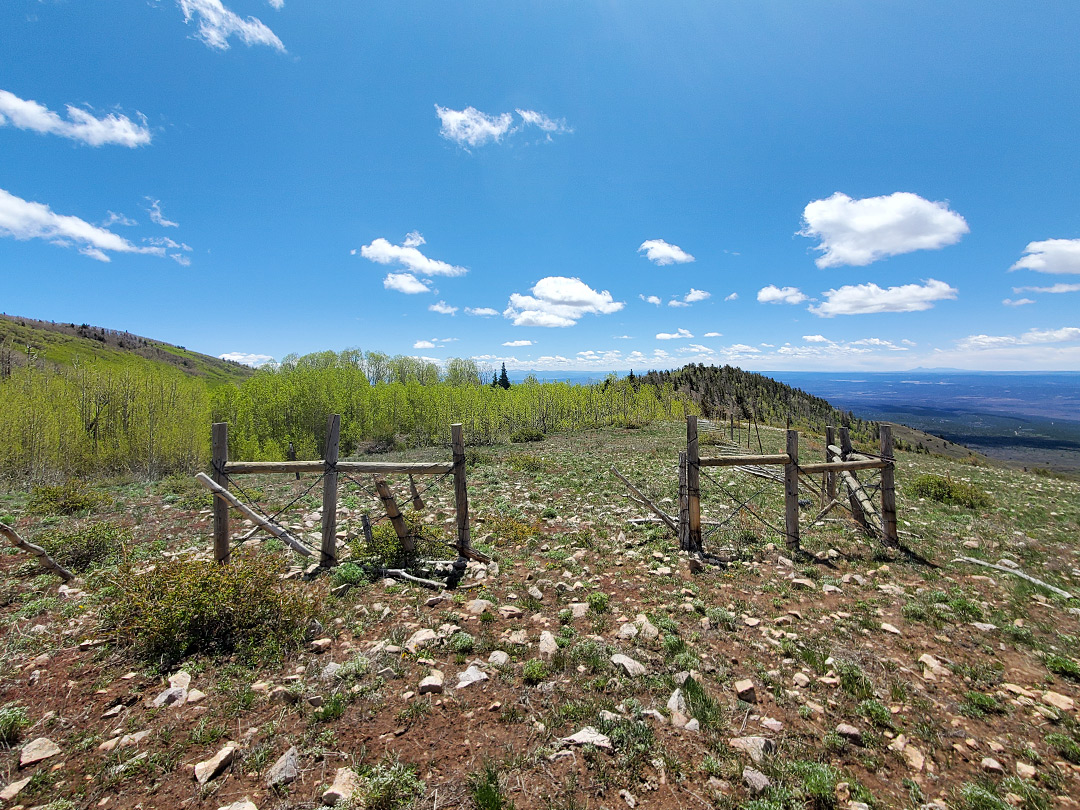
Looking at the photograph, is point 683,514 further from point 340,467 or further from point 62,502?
point 62,502

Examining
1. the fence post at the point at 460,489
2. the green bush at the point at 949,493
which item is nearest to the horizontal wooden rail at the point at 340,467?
the fence post at the point at 460,489

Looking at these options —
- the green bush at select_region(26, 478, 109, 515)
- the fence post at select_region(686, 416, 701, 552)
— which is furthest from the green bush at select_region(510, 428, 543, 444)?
the fence post at select_region(686, 416, 701, 552)

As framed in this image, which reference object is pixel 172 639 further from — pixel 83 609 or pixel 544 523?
pixel 544 523

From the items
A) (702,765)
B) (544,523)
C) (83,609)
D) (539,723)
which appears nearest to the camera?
(702,765)

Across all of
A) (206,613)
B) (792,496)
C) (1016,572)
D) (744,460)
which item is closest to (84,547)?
(206,613)

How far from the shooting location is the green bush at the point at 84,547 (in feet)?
28.5

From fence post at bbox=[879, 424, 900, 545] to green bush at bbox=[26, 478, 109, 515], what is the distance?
24.3m

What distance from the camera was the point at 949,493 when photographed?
1614cm

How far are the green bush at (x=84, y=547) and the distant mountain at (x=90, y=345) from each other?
92328 millimetres

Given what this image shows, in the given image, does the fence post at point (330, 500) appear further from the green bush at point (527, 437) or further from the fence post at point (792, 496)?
the green bush at point (527, 437)

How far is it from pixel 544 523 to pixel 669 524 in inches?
142

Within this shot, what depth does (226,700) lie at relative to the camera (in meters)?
4.85

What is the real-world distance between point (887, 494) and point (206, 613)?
14.3m

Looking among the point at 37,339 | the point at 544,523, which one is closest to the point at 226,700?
the point at 544,523
